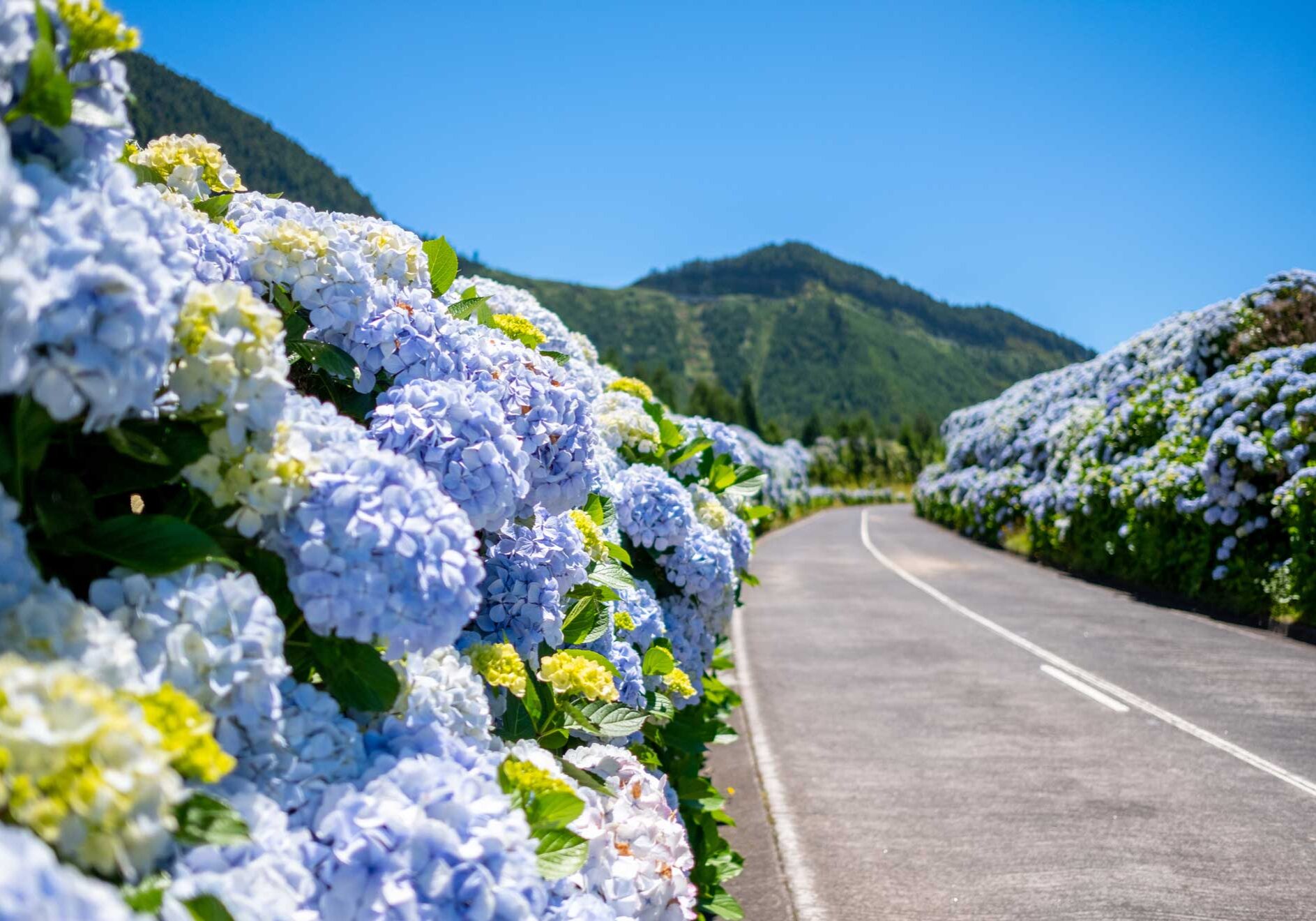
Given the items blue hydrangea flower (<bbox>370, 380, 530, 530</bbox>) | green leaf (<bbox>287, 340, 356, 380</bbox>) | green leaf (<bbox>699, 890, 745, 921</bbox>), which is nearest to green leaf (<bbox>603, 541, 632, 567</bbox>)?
blue hydrangea flower (<bbox>370, 380, 530, 530</bbox>)

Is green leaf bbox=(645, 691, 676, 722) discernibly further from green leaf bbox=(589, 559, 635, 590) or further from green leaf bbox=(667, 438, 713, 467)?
green leaf bbox=(667, 438, 713, 467)

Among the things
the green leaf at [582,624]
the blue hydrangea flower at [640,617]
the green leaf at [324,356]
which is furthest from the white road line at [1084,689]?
the green leaf at [324,356]

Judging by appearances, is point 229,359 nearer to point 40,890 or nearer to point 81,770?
point 81,770

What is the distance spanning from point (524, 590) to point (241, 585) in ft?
3.90

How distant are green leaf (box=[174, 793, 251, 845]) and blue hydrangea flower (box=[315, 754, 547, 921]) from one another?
0.62 feet

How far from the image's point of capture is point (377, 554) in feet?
4.75

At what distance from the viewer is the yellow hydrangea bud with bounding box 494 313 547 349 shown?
3.04 m

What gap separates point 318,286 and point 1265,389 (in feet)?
40.7

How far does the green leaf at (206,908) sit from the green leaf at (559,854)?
64cm

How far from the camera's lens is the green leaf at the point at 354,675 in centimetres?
151

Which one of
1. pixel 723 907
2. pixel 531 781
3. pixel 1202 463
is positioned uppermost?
pixel 1202 463

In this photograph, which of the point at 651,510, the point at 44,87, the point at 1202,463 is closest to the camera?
the point at 44,87

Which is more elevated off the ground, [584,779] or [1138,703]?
[584,779]

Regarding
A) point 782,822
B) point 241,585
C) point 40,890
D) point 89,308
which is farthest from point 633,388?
point 40,890
